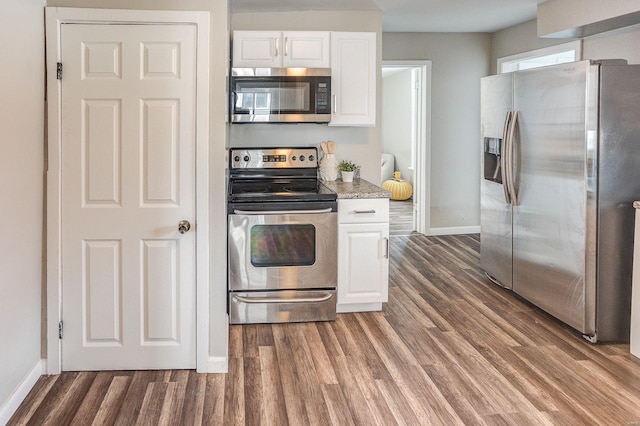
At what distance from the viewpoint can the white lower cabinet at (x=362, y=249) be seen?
4.18 meters

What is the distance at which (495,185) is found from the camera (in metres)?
4.86

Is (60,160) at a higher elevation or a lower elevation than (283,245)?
higher

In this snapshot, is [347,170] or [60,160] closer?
[60,160]

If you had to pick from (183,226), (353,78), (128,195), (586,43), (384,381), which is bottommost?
(384,381)

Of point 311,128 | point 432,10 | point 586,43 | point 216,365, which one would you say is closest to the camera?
point 216,365

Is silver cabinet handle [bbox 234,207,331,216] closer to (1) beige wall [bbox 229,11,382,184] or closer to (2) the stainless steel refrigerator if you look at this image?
(1) beige wall [bbox 229,11,382,184]

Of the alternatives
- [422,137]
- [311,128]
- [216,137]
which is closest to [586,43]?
[422,137]

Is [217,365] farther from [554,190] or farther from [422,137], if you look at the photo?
[422,137]

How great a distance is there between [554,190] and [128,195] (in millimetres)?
2684

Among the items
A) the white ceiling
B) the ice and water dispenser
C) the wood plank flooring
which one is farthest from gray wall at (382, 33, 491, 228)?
the wood plank flooring

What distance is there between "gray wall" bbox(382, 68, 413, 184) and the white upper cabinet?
6046 millimetres

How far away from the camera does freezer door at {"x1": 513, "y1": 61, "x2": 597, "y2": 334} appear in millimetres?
3719

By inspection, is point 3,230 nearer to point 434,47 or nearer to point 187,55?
point 187,55

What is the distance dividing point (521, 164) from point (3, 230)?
3.35 metres
